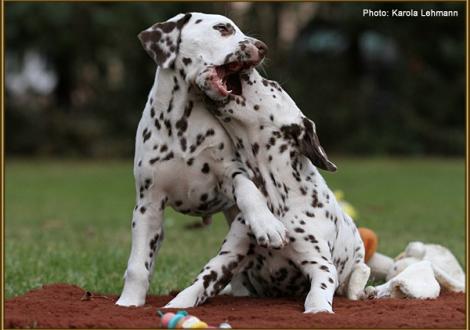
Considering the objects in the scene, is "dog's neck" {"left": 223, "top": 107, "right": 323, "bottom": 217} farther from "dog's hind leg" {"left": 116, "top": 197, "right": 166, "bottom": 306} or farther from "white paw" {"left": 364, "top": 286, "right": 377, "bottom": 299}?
"white paw" {"left": 364, "top": 286, "right": 377, "bottom": 299}

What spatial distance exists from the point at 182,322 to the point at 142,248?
109cm

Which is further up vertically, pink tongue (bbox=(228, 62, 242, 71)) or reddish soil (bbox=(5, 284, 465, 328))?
pink tongue (bbox=(228, 62, 242, 71))

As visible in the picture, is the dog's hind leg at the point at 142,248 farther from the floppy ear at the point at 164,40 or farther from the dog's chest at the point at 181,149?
the floppy ear at the point at 164,40

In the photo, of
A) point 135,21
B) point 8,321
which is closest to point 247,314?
point 8,321

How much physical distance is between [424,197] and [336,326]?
→ 1106 centimetres

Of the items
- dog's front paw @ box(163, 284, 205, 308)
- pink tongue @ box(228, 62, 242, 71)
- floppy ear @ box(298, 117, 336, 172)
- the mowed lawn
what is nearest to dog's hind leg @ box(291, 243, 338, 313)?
floppy ear @ box(298, 117, 336, 172)

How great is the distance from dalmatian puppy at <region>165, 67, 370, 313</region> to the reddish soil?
16 centimetres

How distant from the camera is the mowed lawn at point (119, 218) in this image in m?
7.28

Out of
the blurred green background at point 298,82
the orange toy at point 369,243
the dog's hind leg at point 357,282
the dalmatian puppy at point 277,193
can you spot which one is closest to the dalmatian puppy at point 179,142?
the dalmatian puppy at point 277,193

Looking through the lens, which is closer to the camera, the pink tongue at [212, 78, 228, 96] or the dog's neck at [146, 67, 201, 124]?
the pink tongue at [212, 78, 228, 96]

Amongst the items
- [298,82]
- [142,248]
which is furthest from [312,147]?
[298,82]

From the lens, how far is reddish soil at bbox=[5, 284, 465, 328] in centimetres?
426

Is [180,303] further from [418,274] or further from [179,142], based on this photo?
[418,274]

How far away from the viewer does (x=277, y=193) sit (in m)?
5.15
